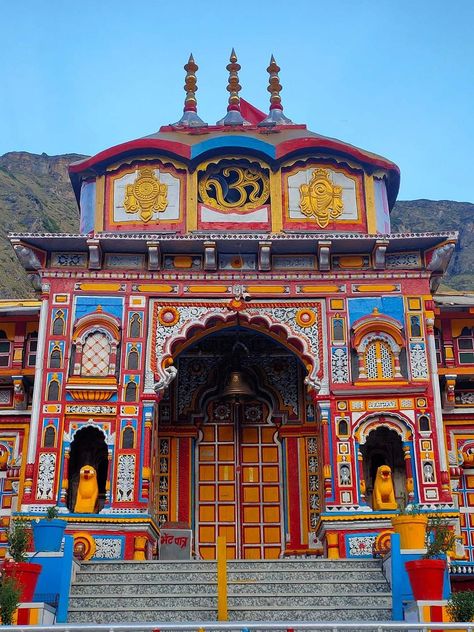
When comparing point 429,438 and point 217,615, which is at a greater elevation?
point 429,438

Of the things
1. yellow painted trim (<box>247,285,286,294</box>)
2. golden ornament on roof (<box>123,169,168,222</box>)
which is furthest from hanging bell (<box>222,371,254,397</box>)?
golden ornament on roof (<box>123,169,168,222</box>)

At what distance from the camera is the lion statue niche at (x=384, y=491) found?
16.4 m

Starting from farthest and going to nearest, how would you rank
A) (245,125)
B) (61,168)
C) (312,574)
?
(61,168) → (245,125) → (312,574)

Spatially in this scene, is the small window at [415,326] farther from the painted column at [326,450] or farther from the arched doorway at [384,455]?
the painted column at [326,450]

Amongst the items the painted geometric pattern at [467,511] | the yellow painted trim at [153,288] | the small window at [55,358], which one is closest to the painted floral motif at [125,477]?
the small window at [55,358]

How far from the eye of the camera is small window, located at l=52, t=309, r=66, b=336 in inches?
684

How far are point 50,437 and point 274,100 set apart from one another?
388 inches

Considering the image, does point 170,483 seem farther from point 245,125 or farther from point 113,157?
point 245,125

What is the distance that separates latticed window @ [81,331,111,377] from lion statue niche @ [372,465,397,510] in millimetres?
5281

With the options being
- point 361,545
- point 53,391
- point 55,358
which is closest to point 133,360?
point 55,358

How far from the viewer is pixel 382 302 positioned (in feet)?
57.9

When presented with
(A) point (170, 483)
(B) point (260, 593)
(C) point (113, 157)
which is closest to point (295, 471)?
(A) point (170, 483)

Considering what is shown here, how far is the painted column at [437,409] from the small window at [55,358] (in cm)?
682

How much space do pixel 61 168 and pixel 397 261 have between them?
190 feet
